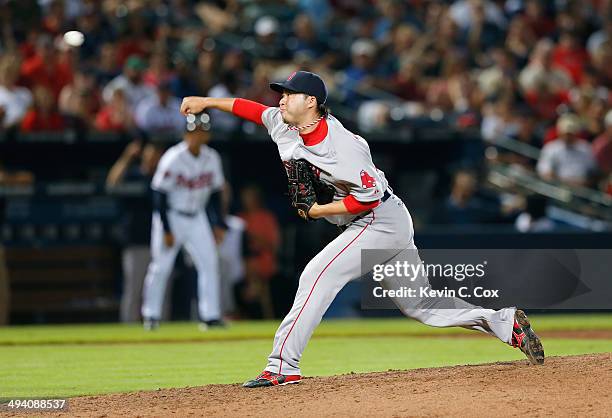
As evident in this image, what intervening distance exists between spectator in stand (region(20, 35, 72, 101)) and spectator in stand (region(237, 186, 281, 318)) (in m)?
2.78

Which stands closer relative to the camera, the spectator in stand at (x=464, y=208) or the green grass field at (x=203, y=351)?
the green grass field at (x=203, y=351)

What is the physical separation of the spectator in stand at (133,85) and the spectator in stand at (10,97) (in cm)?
110

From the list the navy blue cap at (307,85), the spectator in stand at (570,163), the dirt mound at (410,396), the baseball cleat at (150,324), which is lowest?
the baseball cleat at (150,324)

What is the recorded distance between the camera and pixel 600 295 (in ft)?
47.1

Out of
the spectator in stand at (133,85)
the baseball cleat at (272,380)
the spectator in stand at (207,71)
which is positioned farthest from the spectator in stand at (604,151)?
the baseball cleat at (272,380)

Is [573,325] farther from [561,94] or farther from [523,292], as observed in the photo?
[561,94]

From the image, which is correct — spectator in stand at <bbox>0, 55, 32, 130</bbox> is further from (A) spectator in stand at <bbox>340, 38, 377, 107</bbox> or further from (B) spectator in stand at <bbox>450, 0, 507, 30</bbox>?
(B) spectator in stand at <bbox>450, 0, 507, 30</bbox>

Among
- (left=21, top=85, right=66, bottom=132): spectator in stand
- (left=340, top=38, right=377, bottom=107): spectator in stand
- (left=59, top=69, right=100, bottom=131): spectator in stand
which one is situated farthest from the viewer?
(left=340, top=38, right=377, bottom=107): spectator in stand

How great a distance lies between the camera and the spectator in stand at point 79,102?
15.1 m

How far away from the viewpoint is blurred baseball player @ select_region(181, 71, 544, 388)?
7.35 metres

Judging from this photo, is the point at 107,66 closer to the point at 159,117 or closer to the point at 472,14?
the point at 159,117

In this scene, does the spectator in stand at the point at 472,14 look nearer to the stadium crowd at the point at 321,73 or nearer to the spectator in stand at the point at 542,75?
the stadium crowd at the point at 321,73

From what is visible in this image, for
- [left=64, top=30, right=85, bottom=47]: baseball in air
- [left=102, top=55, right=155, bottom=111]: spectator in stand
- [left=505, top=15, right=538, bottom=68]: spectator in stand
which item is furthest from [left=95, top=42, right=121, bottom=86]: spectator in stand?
[left=505, top=15, right=538, bottom=68]: spectator in stand

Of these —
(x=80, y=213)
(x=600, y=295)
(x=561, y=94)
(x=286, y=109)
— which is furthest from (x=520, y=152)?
(x=286, y=109)
